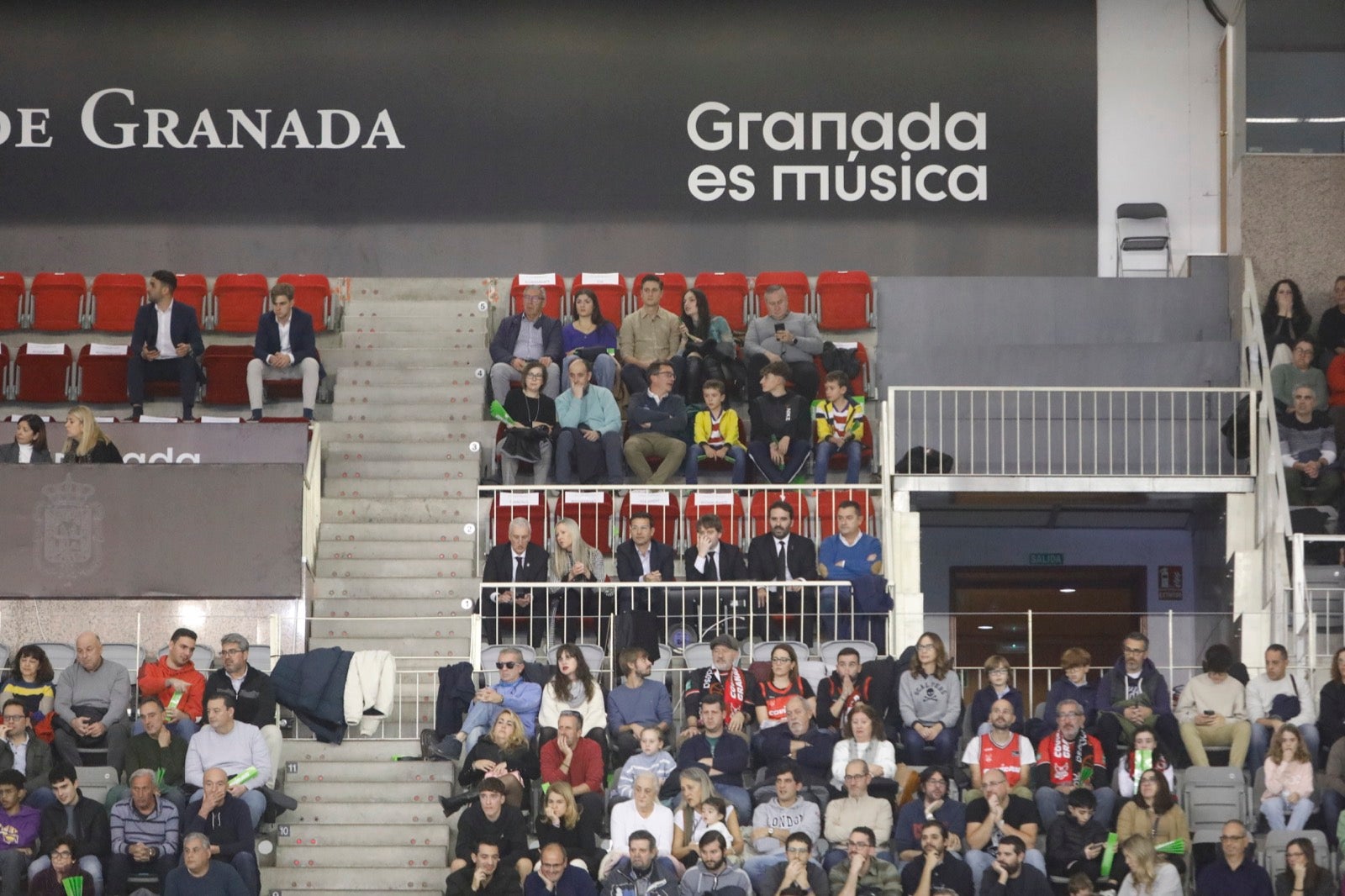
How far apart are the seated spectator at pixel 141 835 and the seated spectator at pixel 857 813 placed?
3.27 m

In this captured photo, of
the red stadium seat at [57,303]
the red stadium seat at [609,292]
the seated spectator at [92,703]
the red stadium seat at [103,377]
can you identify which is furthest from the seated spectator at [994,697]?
the red stadium seat at [57,303]

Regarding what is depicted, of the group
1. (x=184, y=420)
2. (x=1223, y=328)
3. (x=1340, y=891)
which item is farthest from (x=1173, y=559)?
(x=184, y=420)

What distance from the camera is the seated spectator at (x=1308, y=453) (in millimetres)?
15094

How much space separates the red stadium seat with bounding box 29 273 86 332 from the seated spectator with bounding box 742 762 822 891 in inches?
291

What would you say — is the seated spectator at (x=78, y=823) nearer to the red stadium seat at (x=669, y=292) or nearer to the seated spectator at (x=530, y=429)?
the seated spectator at (x=530, y=429)

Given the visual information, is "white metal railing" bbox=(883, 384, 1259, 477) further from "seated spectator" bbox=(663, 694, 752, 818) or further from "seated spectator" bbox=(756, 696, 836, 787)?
"seated spectator" bbox=(663, 694, 752, 818)

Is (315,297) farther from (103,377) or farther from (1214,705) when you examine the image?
(1214,705)

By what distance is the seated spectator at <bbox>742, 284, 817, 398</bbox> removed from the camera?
1612 cm

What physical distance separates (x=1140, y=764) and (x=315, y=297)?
740cm

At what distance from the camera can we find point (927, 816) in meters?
12.2

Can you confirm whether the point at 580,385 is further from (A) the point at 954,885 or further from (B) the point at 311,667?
(A) the point at 954,885

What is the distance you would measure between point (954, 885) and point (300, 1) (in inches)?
387

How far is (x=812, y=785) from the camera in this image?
41.4ft

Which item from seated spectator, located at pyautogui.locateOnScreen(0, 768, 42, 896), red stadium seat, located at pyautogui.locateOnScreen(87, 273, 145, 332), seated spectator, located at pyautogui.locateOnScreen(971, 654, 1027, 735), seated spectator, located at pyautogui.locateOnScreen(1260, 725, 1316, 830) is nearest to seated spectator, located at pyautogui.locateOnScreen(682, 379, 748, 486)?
seated spectator, located at pyautogui.locateOnScreen(971, 654, 1027, 735)
